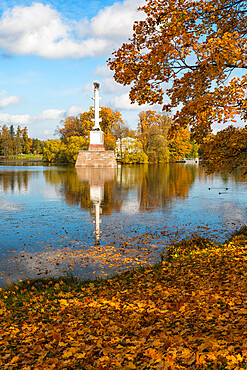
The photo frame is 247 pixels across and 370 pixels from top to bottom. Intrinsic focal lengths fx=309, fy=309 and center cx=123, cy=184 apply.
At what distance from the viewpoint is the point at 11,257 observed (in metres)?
8.05

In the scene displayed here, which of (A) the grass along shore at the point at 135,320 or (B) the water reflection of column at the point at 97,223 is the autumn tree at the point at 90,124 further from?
(A) the grass along shore at the point at 135,320

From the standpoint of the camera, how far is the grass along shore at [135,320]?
343cm

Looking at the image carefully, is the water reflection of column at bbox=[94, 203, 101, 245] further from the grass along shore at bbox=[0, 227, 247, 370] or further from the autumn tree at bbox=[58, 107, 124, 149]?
the autumn tree at bbox=[58, 107, 124, 149]

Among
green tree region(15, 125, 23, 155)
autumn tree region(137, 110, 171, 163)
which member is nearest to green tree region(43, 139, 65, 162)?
autumn tree region(137, 110, 171, 163)

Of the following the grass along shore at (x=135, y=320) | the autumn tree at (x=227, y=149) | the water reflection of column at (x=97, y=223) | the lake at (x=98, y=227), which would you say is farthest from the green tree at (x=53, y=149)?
the grass along shore at (x=135, y=320)

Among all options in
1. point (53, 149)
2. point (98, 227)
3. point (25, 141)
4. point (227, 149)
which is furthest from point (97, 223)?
point (25, 141)

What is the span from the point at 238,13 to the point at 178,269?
6522 mm

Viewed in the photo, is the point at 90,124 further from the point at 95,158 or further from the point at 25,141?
the point at 25,141

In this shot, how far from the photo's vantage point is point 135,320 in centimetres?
440

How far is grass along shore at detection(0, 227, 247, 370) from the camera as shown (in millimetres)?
A: 3426

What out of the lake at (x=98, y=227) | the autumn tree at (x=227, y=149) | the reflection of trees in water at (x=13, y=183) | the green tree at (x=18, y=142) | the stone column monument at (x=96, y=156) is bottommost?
the lake at (x=98, y=227)

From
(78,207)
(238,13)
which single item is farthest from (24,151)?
(238,13)

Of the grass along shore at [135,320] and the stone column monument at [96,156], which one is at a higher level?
the stone column monument at [96,156]

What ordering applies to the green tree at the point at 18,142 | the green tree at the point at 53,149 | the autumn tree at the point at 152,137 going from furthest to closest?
the green tree at the point at 18,142
the green tree at the point at 53,149
the autumn tree at the point at 152,137
